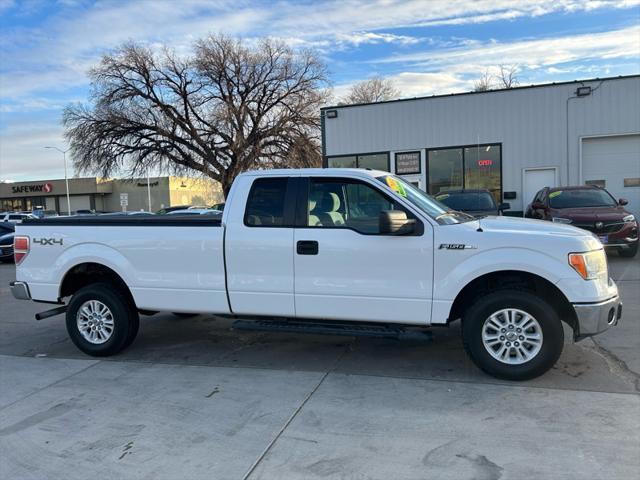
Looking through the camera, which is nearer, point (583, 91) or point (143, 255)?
point (143, 255)

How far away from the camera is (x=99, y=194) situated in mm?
68500

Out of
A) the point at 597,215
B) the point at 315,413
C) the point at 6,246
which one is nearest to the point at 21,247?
the point at 315,413

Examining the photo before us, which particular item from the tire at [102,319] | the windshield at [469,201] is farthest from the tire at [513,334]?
A: the windshield at [469,201]

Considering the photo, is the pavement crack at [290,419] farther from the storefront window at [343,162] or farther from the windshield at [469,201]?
the storefront window at [343,162]

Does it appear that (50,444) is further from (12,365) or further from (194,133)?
(194,133)

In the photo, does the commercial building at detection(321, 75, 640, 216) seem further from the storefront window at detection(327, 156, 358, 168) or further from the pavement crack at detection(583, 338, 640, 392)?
the pavement crack at detection(583, 338, 640, 392)

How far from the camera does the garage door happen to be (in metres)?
18.4

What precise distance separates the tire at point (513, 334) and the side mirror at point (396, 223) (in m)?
0.91

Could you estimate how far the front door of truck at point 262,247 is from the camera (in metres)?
5.22

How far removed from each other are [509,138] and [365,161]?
543cm

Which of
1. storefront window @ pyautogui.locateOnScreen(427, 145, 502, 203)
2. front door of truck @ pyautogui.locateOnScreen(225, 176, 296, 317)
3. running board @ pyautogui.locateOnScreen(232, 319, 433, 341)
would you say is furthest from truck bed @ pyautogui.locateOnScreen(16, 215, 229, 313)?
storefront window @ pyautogui.locateOnScreen(427, 145, 502, 203)

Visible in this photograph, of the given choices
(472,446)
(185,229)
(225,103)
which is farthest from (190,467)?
(225,103)

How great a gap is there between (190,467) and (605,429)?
9.35 ft

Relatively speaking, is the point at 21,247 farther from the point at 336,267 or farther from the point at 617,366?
→ the point at 617,366
